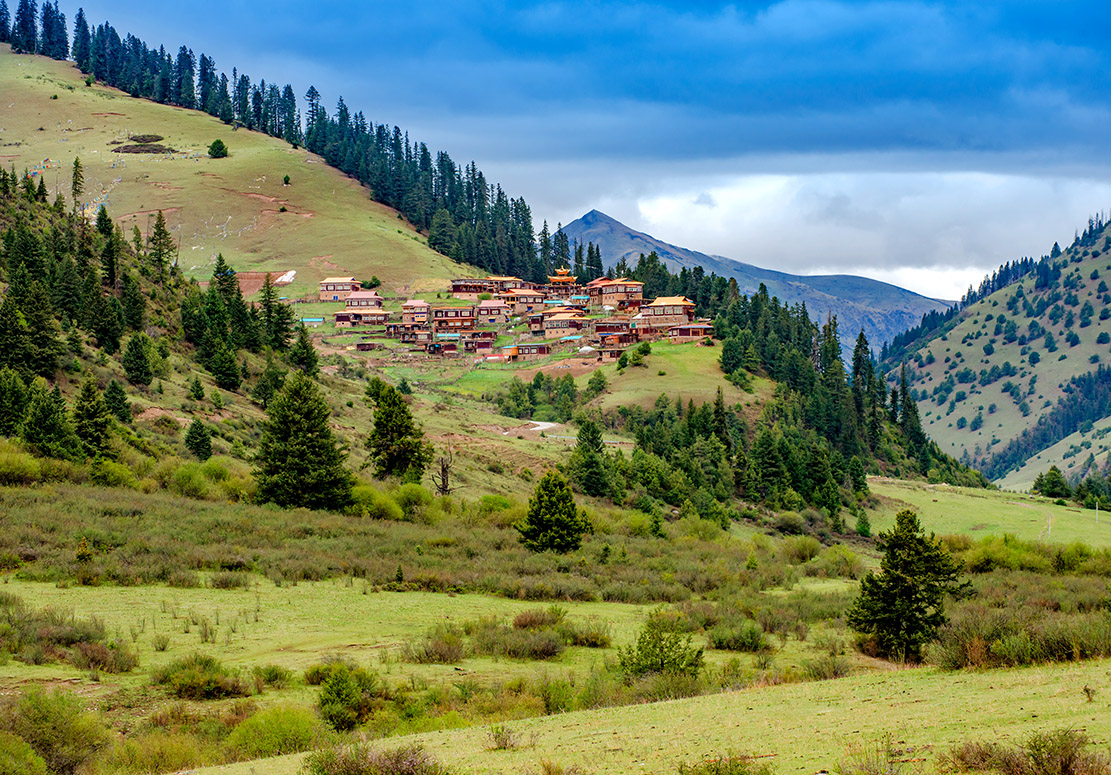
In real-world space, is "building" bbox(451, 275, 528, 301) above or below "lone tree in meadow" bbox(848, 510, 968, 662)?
above

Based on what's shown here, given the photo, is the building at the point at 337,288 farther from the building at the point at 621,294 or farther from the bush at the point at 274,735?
the bush at the point at 274,735

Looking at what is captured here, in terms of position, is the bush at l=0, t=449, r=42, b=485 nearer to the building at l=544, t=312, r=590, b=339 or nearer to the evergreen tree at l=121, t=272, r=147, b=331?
the evergreen tree at l=121, t=272, r=147, b=331

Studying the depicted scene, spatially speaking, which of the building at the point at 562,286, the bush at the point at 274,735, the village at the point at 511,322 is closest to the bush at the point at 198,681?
the bush at the point at 274,735

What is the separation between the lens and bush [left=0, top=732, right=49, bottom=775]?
39.8 ft

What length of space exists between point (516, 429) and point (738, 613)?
6615cm

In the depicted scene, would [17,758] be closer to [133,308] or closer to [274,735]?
[274,735]

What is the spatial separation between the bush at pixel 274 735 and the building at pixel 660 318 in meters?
131

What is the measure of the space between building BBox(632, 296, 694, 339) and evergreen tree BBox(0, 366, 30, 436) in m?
105

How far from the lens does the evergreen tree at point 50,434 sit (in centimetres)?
4375

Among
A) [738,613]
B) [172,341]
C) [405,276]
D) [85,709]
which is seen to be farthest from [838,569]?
[405,276]

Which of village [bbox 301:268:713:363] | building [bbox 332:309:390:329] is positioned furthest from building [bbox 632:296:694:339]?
building [bbox 332:309:390:329]

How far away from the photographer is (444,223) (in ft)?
643

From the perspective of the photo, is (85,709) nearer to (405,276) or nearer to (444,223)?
(405,276)

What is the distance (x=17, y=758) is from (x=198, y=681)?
18.2ft
